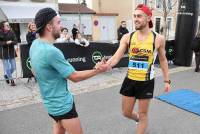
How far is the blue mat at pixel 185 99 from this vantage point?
5578 mm

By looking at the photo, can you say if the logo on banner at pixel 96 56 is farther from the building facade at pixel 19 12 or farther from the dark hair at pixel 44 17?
the building facade at pixel 19 12

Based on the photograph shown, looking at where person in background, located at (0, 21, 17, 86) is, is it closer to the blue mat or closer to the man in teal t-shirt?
the blue mat

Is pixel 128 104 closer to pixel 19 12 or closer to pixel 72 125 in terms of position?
pixel 72 125

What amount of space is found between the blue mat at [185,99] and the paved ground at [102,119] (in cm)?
17

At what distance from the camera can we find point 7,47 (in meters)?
7.50

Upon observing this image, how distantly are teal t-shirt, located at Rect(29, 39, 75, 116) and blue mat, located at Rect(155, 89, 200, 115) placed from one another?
3.47 m

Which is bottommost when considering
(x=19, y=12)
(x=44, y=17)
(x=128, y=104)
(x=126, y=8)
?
(x=128, y=104)

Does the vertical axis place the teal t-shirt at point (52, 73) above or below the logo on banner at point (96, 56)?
above

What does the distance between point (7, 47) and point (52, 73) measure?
17.7 feet

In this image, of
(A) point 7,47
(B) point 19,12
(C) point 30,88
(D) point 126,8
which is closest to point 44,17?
(C) point 30,88

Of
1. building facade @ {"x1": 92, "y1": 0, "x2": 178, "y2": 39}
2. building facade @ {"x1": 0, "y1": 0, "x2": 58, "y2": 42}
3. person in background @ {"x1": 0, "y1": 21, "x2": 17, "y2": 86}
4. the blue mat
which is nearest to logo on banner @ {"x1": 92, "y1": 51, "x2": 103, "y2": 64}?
person in background @ {"x1": 0, "y1": 21, "x2": 17, "y2": 86}

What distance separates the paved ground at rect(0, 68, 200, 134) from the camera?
458 cm

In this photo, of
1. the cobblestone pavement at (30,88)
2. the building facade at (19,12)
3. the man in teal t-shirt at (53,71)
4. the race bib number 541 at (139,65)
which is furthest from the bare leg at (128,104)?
the building facade at (19,12)

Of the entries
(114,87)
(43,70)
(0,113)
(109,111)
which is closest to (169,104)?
(109,111)
